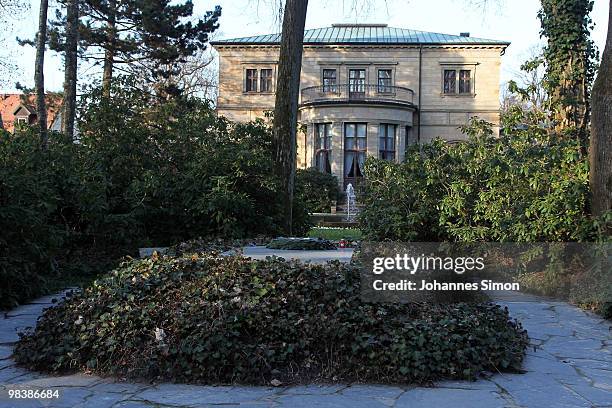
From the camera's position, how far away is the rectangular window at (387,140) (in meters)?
34.1

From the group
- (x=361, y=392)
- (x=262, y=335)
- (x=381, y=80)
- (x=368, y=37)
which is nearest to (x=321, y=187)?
(x=381, y=80)

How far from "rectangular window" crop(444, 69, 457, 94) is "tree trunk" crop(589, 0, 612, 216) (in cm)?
3189

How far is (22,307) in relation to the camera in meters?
6.15

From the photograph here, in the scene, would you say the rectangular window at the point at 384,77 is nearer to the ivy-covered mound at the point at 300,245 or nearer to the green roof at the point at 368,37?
the green roof at the point at 368,37

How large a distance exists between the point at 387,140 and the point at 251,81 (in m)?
10.4

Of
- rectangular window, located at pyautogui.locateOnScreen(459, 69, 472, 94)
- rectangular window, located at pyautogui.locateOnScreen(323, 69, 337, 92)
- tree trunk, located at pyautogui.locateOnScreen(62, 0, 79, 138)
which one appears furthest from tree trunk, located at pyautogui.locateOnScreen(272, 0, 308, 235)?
rectangular window, located at pyautogui.locateOnScreen(459, 69, 472, 94)

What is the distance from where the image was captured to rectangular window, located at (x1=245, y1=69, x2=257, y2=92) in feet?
124

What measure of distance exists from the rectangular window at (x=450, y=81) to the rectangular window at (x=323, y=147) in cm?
885

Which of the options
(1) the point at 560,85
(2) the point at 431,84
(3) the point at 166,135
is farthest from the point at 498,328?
(2) the point at 431,84

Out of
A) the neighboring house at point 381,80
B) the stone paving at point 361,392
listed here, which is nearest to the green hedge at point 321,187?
the neighboring house at point 381,80

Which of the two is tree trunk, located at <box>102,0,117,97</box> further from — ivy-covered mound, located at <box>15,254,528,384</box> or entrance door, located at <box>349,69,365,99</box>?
ivy-covered mound, located at <box>15,254,528,384</box>

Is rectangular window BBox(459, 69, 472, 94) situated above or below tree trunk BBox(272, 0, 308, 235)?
above

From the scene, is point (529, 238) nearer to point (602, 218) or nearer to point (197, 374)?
point (602, 218)

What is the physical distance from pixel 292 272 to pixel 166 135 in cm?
716
